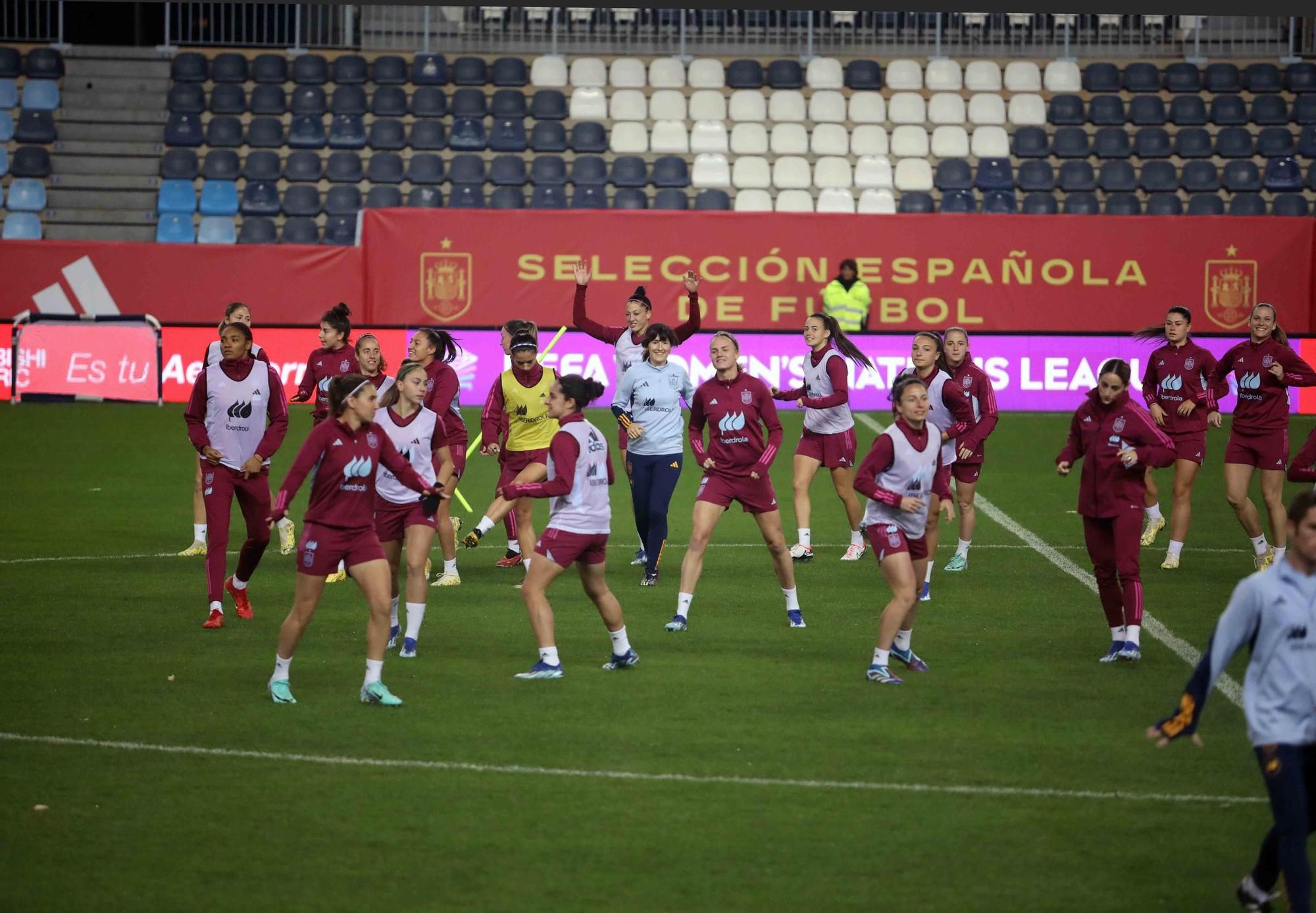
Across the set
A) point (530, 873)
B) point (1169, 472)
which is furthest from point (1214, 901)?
point (1169, 472)

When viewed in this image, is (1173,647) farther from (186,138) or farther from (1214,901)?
(186,138)

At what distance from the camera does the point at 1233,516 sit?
59.1 ft

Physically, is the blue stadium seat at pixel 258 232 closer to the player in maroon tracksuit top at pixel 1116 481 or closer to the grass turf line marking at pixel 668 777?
the player in maroon tracksuit top at pixel 1116 481

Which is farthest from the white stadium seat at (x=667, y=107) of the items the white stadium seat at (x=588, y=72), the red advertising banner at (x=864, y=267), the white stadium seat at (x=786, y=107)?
the red advertising banner at (x=864, y=267)

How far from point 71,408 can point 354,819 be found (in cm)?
2032

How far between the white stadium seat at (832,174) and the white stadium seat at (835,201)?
321 millimetres

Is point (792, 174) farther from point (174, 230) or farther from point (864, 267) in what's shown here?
point (174, 230)

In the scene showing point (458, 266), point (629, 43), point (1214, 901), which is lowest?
point (1214, 901)

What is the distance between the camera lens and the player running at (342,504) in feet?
31.1

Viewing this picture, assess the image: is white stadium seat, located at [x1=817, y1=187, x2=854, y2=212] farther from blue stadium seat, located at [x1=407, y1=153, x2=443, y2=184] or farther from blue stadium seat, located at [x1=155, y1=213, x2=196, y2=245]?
blue stadium seat, located at [x1=155, y1=213, x2=196, y2=245]

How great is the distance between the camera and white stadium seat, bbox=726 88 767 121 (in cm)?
3241

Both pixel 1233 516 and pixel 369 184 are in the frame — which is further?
pixel 369 184

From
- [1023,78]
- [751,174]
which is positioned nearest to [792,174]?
[751,174]

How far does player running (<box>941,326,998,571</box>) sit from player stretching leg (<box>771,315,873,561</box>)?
0.76m
